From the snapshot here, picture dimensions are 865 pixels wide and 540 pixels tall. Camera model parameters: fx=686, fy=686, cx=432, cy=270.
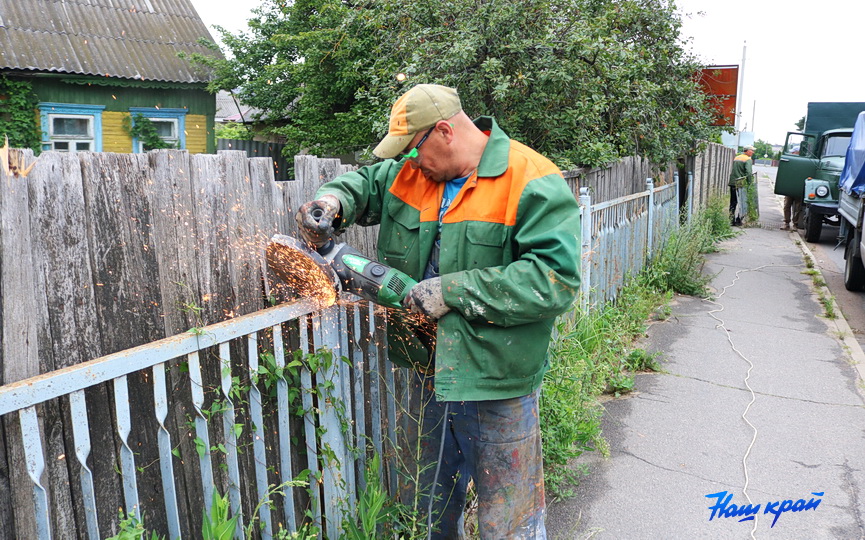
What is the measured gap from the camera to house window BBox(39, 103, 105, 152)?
13.3 metres

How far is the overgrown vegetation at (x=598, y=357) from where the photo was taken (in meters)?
4.26

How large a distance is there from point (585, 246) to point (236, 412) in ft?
12.3

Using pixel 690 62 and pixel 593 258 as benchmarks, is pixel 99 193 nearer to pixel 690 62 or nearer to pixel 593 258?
pixel 593 258

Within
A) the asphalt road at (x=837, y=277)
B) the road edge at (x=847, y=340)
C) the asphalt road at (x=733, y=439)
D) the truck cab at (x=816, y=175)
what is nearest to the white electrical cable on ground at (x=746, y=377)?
the asphalt road at (x=733, y=439)

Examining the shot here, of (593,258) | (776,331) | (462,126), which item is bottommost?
(776,331)

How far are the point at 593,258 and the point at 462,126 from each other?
376 centimetres

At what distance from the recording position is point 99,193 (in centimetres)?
213

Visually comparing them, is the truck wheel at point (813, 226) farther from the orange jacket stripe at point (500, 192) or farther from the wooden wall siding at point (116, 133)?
the orange jacket stripe at point (500, 192)

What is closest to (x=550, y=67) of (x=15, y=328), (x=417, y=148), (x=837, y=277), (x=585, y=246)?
(x=585, y=246)

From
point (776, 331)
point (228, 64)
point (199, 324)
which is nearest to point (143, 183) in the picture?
point (199, 324)

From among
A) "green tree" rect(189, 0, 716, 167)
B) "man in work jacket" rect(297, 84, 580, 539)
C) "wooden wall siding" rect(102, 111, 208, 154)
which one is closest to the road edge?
"green tree" rect(189, 0, 716, 167)

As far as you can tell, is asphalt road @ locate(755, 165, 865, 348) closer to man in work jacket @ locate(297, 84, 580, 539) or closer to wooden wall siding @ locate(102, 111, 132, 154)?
man in work jacket @ locate(297, 84, 580, 539)

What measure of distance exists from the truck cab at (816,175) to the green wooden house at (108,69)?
13.1m

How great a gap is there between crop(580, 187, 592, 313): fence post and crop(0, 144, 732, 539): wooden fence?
338cm
